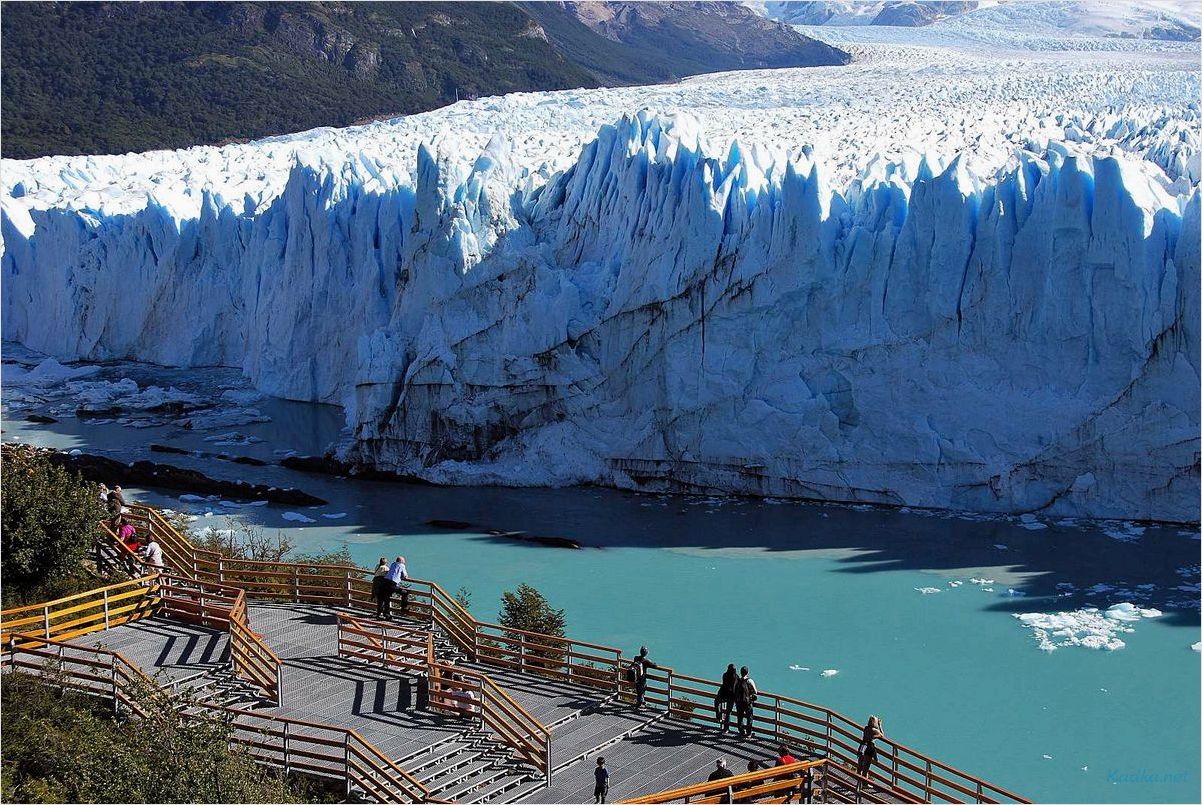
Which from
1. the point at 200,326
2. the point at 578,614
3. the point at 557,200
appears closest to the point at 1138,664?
the point at 578,614

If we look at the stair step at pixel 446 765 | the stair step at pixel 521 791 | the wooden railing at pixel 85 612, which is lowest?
the stair step at pixel 521 791

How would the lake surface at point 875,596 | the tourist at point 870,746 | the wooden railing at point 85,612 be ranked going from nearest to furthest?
the tourist at point 870,746
the wooden railing at point 85,612
the lake surface at point 875,596

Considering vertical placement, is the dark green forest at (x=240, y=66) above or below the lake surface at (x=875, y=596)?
above

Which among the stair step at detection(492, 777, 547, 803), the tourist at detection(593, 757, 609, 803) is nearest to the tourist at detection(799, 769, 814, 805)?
the tourist at detection(593, 757, 609, 803)

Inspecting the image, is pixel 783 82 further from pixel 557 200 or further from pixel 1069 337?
pixel 1069 337

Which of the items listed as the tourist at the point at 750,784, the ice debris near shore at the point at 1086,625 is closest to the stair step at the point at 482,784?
the tourist at the point at 750,784

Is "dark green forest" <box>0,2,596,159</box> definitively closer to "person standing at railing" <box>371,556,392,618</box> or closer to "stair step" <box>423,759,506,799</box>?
"person standing at railing" <box>371,556,392,618</box>

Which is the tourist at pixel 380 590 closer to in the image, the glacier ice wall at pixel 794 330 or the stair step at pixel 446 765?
the stair step at pixel 446 765

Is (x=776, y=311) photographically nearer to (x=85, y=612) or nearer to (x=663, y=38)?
(x=85, y=612)
